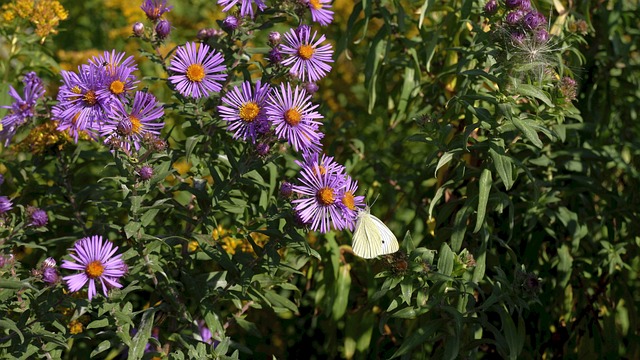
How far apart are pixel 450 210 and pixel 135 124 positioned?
39.9 inches

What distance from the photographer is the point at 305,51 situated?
2.03 meters

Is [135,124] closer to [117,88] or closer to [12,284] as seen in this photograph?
[117,88]

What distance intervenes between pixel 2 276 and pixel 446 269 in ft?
3.70

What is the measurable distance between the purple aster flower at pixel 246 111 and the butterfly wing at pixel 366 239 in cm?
34

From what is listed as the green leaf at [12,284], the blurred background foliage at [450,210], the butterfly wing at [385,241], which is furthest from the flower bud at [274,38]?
the green leaf at [12,284]

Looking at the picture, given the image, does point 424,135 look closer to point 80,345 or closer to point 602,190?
point 602,190

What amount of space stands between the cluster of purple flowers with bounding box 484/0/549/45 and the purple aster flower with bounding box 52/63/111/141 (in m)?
1.02

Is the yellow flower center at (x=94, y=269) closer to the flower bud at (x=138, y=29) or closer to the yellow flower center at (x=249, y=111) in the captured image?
the yellow flower center at (x=249, y=111)

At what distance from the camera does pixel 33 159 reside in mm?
2479

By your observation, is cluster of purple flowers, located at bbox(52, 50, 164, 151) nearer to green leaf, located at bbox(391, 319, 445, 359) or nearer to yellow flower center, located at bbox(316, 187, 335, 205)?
yellow flower center, located at bbox(316, 187, 335, 205)

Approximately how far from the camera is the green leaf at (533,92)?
1966 mm

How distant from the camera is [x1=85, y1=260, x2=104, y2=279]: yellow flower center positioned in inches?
71.0

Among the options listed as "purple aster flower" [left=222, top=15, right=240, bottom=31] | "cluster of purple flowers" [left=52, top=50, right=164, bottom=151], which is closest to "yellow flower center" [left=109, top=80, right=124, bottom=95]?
"cluster of purple flowers" [left=52, top=50, right=164, bottom=151]

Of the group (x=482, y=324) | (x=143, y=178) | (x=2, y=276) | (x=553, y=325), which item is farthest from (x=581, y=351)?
(x=2, y=276)
